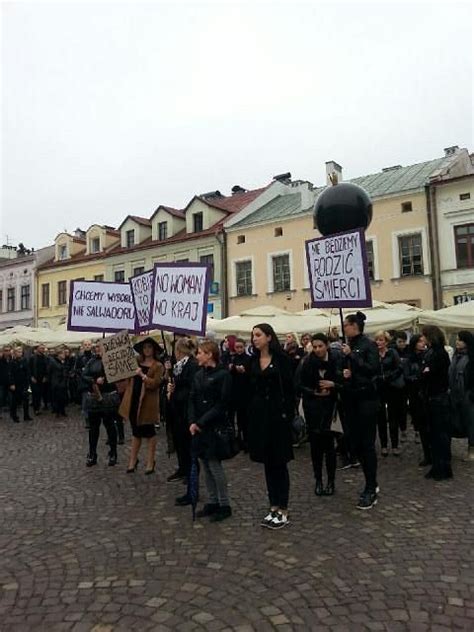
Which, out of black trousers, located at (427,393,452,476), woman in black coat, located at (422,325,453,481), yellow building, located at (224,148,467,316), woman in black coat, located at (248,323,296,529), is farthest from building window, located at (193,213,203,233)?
woman in black coat, located at (248,323,296,529)

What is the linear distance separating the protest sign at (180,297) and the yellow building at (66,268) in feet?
106

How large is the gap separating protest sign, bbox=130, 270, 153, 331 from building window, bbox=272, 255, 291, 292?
21578 millimetres

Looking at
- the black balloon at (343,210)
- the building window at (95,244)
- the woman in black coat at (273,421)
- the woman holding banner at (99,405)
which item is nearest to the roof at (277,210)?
the building window at (95,244)

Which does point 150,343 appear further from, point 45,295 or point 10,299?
point 10,299

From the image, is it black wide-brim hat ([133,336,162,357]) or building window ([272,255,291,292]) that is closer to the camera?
black wide-brim hat ([133,336,162,357])

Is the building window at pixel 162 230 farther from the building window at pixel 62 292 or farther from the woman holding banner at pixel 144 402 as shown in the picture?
the woman holding banner at pixel 144 402

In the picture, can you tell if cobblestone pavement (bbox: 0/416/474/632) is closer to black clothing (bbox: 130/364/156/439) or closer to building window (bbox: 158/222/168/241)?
black clothing (bbox: 130/364/156/439)

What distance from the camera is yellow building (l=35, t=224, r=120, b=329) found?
40.0 metres

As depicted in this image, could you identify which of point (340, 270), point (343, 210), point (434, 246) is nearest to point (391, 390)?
point (340, 270)

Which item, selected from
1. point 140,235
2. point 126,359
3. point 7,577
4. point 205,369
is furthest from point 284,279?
point 7,577

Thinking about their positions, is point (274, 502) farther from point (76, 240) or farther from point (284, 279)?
point (76, 240)

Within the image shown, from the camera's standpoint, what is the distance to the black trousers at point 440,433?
22.8ft

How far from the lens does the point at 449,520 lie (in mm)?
5348

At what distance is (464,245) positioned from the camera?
984 inches
